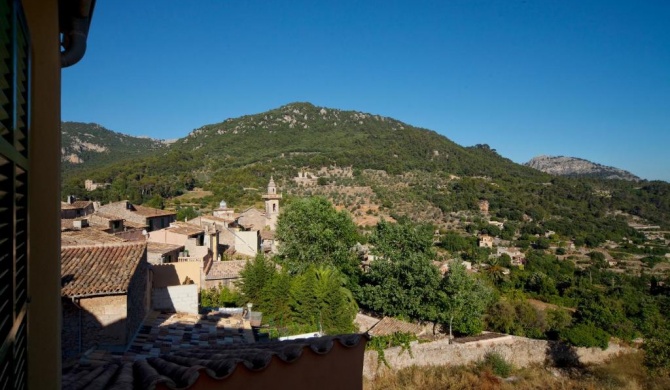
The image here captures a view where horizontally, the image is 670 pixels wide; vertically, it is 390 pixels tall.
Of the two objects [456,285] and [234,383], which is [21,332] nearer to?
[234,383]

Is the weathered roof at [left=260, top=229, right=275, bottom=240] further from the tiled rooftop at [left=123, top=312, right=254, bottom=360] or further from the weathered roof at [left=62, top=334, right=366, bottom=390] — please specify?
the weathered roof at [left=62, top=334, right=366, bottom=390]

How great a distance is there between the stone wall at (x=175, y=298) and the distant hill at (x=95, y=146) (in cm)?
6985

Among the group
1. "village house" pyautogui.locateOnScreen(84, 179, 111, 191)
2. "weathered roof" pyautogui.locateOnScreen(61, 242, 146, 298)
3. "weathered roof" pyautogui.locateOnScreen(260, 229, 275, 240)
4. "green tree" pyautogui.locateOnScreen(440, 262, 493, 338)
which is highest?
"village house" pyautogui.locateOnScreen(84, 179, 111, 191)

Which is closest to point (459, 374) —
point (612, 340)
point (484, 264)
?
point (612, 340)

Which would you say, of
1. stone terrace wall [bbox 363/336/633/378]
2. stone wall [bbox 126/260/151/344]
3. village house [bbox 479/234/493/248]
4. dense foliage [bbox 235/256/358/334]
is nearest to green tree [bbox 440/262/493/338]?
stone terrace wall [bbox 363/336/633/378]

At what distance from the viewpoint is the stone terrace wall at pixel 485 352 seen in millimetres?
16173

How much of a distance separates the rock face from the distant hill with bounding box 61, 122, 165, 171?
345 feet

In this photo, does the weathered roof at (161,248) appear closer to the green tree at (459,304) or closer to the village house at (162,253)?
the village house at (162,253)

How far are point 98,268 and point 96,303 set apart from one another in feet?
3.77

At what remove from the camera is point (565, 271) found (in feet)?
127

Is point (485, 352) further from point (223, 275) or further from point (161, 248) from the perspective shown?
point (161, 248)

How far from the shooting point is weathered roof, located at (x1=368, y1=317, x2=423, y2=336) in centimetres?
1817

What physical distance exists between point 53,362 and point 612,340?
24654 mm

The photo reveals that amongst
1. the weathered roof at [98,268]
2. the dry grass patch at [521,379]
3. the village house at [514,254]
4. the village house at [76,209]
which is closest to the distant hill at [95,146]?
the village house at [76,209]
